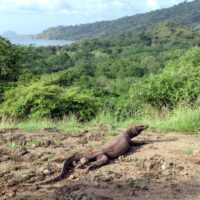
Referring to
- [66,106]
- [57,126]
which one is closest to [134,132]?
[57,126]

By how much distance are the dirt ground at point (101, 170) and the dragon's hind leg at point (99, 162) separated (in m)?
0.06

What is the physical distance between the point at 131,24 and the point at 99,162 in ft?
501

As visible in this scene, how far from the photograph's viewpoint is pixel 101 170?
4539 mm

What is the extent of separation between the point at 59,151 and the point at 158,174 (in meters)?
1.26

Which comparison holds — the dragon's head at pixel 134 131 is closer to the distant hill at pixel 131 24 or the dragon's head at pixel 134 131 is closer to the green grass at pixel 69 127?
the green grass at pixel 69 127

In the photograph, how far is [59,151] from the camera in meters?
5.16

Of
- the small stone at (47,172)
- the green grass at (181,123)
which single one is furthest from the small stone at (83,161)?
the green grass at (181,123)

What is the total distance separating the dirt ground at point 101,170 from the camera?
3955 millimetres

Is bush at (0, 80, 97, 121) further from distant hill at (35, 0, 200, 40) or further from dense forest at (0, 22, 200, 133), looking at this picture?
distant hill at (35, 0, 200, 40)

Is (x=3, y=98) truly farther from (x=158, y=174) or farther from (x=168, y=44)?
(x=168, y=44)

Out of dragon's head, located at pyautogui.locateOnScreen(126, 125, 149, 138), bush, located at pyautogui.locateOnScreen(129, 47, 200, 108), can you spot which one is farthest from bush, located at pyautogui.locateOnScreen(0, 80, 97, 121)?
dragon's head, located at pyautogui.locateOnScreen(126, 125, 149, 138)

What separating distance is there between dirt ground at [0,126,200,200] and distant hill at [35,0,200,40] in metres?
126

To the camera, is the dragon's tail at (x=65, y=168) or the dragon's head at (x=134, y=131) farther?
the dragon's head at (x=134, y=131)

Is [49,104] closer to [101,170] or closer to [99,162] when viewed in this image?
[99,162]
